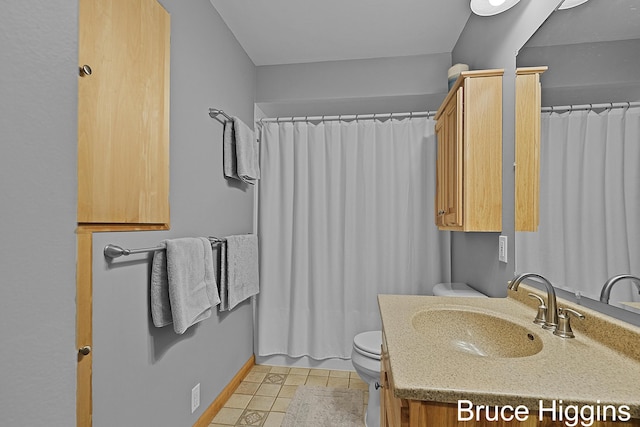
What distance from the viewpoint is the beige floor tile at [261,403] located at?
7.25ft

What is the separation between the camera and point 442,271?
2.69 meters

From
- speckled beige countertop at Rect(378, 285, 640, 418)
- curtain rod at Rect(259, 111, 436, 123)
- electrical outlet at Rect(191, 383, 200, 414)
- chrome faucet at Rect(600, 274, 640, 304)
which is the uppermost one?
curtain rod at Rect(259, 111, 436, 123)

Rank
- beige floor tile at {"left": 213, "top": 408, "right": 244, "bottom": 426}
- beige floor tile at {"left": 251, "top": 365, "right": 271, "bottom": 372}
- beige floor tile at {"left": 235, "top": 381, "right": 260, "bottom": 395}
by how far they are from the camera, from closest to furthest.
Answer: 1. beige floor tile at {"left": 213, "top": 408, "right": 244, "bottom": 426}
2. beige floor tile at {"left": 235, "top": 381, "right": 260, "bottom": 395}
3. beige floor tile at {"left": 251, "top": 365, "right": 271, "bottom": 372}

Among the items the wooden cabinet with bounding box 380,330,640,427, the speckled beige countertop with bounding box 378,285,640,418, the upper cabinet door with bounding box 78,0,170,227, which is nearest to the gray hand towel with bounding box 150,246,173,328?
the upper cabinet door with bounding box 78,0,170,227

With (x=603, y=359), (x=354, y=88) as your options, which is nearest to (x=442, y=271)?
(x=354, y=88)

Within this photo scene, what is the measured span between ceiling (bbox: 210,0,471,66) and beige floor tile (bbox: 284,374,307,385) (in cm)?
251

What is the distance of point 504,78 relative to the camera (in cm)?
167

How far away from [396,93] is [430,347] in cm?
221

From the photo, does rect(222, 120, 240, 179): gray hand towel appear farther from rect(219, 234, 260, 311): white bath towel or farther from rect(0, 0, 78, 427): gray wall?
rect(0, 0, 78, 427): gray wall

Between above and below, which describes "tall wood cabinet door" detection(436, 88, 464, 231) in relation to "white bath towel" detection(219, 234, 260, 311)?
above

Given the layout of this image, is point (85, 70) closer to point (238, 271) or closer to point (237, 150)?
point (237, 150)

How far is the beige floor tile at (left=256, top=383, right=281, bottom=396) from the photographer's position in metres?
2.40

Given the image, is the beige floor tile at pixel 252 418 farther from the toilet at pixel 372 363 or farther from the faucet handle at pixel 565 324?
the faucet handle at pixel 565 324

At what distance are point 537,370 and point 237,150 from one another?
2005 mm
